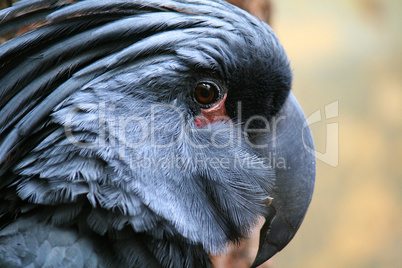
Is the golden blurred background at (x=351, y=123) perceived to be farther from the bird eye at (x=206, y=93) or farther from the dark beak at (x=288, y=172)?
the bird eye at (x=206, y=93)

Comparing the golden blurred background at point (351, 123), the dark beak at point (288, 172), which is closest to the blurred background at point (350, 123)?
the golden blurred background at point (351, 123)

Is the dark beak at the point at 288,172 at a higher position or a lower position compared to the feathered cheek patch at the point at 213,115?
lower

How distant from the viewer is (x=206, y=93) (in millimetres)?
1962

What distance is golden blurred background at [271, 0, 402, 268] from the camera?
234 inches

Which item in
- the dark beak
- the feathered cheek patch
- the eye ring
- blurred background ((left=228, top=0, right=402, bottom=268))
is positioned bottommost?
blurred background ((left=228, top=0, right=402, bottom=268))

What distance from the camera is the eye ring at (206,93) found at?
1944 millimetres

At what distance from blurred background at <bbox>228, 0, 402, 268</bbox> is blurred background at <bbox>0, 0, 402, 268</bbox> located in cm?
1

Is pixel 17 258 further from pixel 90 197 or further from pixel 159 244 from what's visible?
pixel 159 244

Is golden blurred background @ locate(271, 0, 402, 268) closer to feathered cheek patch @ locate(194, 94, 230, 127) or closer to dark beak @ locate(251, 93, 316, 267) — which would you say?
dark beak @ locate(251, 93, 316, 267)

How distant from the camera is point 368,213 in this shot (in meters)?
6.23

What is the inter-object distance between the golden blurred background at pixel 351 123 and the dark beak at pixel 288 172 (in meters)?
3.61

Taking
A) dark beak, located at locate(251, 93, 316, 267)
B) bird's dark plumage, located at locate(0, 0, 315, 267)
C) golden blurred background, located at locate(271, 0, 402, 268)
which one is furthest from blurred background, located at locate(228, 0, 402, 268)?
bird's dark plumage, located at locate(0, 0, 315, 267)

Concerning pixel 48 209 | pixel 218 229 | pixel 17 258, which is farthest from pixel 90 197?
pixel 218 229

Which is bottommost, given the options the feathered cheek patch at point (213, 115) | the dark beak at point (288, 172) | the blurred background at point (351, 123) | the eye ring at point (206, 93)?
the blurred background at point (351, 123)
